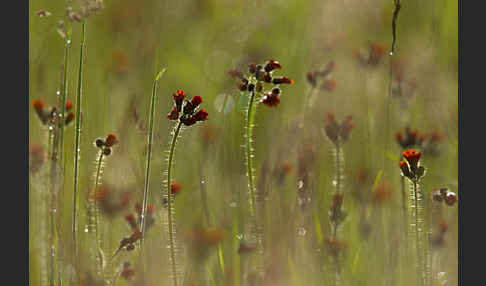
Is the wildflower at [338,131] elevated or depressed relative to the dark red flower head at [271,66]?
depressed

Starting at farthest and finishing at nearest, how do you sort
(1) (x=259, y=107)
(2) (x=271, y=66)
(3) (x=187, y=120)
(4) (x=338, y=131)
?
1. (1) (x=259, y=107)
2. (4) (x=338, y=131)
3. (2) (x=271, y=66)
4. (3) (x=187, y=120)

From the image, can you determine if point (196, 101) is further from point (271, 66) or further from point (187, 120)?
point (271, 66)

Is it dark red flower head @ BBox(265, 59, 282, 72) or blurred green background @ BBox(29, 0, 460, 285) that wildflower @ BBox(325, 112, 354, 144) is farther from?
dark red flower head @ BBox(265, 59, 282, 72)

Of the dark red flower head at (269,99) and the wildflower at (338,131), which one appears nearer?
the dark red flower head at (269,99)

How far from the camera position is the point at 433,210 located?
2502 mm

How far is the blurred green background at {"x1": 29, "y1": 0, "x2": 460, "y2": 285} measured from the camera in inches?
92.1

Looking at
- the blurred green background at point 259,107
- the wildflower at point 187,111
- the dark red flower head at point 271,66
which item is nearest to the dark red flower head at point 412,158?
the blurred green background at point 259,107

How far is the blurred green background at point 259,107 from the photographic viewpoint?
7.68 feet

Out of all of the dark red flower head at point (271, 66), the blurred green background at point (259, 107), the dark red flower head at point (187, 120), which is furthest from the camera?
the blurred green background at point (259, 107)

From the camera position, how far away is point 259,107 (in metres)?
3.48

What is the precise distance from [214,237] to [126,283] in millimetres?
332

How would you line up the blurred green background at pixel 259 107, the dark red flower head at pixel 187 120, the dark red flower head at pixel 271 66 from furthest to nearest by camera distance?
the blurred green background at pixel 259 107 < the dark red flower head at pixel 271 66 < the dark red flower head at pixel 187 120

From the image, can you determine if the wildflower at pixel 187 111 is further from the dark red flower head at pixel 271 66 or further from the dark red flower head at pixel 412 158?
the dark red flower head at pixel 412 158

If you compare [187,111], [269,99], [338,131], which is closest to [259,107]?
[338,131]
